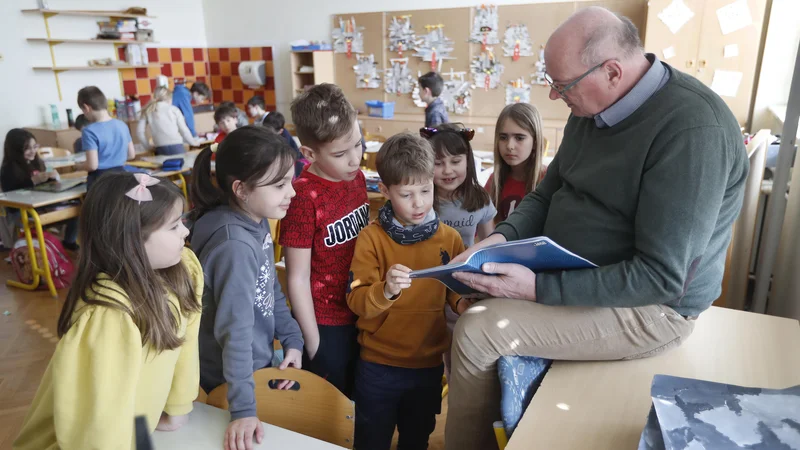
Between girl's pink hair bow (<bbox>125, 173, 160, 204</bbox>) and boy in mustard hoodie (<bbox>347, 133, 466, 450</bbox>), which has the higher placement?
girl's pink hair bow (<bbox>125, 173, 160, 204</bbox>)

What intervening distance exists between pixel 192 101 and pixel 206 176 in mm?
6314

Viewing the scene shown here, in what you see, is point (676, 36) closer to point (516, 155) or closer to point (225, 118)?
point (516, 155)

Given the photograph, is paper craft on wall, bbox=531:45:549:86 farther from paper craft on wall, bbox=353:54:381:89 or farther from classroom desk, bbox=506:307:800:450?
classroom desk, bbox=506:307:800:450

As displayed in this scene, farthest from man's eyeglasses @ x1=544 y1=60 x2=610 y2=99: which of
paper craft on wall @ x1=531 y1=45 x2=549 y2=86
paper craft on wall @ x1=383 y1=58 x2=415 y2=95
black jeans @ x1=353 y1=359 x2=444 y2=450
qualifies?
paper craft on wall @ x1=383 y1=58 x2=415 y2=95

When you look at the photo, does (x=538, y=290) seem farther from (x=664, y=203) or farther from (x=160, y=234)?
(x=160, y=234)

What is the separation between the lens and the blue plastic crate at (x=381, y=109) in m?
6.59

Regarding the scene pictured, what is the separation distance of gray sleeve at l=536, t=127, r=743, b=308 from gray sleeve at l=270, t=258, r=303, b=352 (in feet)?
2.78

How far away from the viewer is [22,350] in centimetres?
321

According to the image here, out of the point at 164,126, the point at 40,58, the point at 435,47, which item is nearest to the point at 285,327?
the point at 164,126

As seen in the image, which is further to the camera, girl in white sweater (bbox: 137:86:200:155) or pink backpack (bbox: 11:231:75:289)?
girl in white sweater (bbox: 137:86:200:155)

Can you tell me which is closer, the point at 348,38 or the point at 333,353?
the point at 333,353

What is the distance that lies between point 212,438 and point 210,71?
25.4 ft

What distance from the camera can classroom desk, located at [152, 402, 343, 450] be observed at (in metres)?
1.20

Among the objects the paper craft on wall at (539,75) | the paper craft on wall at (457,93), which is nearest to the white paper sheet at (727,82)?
the paper craft on wall at (539,75)
